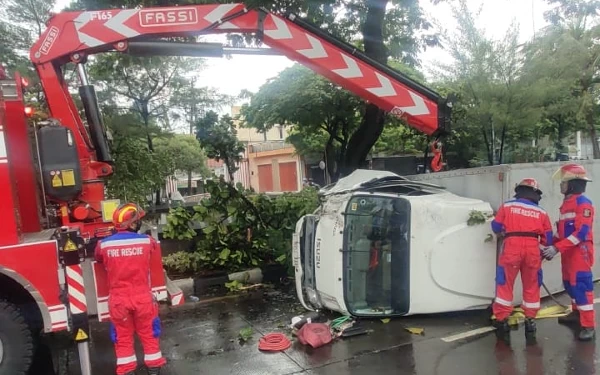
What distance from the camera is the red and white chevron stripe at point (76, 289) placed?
378cm

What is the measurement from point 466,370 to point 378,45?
5691 millimetres

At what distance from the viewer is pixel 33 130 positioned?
4.53m

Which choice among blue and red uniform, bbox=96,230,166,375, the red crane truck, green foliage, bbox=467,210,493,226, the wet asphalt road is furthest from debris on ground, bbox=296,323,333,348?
green foliage, bbox=467,210,493,226

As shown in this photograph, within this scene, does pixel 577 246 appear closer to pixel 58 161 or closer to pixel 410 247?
pixel 410 247

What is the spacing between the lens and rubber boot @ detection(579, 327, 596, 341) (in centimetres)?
452

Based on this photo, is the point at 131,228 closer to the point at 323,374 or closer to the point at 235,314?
the point at 323,374

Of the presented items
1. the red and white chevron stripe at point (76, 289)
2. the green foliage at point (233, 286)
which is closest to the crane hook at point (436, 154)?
the green foliage at point (233, 286)

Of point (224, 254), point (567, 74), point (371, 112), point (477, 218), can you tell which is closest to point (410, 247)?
point (477, 218)

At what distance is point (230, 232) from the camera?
7754mm

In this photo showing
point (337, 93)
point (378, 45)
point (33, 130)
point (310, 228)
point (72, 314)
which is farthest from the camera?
point (337, 93)

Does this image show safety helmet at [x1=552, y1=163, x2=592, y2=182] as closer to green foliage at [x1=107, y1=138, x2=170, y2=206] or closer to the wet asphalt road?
the wet asphalt road

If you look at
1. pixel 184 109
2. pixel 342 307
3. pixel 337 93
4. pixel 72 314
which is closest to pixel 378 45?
pixel 337 93

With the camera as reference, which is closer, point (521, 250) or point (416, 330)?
point (521, 250)

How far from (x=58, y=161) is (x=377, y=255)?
10.5ft
